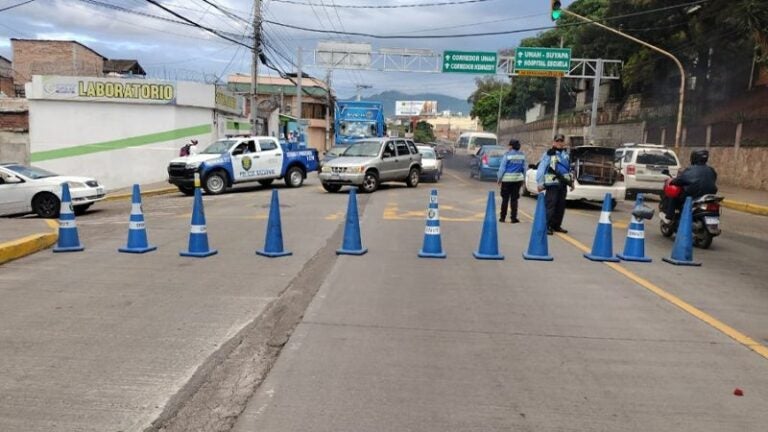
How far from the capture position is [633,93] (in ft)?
140

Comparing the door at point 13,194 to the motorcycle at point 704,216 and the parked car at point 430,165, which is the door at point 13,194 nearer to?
the parked car at point 430,165

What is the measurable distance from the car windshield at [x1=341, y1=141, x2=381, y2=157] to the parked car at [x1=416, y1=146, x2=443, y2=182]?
4196mm

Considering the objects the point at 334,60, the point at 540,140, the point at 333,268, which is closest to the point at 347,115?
the point at 334,60

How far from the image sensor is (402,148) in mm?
21156

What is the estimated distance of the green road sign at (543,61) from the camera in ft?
115

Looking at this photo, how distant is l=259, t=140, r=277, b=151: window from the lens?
21.5 m

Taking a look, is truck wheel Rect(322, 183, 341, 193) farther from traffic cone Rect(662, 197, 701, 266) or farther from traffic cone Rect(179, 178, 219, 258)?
traffic cone Rect(662, 197, 701, 266)

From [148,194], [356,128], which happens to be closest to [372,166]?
[148,194]

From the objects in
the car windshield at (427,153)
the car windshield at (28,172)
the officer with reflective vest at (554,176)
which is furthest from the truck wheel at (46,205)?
the car windshield at (427,153)

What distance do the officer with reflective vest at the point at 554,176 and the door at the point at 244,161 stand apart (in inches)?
480

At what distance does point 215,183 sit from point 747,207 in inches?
630

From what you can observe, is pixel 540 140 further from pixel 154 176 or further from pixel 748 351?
pixel 748 351

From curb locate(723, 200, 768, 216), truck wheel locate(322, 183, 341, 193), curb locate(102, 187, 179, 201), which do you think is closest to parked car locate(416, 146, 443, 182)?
truck wheel locate(322, 183, 341, 193)

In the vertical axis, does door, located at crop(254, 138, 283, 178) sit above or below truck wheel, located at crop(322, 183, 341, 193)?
above
